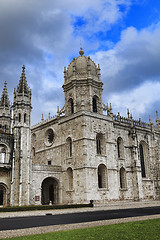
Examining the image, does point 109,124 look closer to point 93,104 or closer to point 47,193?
point 93,104

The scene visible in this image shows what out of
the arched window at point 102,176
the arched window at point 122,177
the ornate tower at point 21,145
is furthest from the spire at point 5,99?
the arched window at point 122,177

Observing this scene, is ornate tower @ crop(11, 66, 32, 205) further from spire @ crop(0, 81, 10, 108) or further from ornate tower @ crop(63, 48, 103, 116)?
spire @ crop(0, 81, 10, 108)

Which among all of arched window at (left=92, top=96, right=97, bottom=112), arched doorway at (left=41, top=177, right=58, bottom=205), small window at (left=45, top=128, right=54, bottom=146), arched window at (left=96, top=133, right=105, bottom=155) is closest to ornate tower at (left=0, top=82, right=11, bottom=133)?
small window at (left=45, top=128, right=54, bottom=146)

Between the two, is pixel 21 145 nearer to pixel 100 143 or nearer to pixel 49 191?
pixel 49 191

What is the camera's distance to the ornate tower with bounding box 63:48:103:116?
4259cm

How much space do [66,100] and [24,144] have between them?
1262 centimetres

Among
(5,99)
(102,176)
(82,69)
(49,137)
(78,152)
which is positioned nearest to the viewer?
(78,152)

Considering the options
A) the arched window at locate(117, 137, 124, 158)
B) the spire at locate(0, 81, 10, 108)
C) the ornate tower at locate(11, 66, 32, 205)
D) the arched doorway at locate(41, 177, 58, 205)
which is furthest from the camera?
the spire at locate(0, 81, 10, 108)

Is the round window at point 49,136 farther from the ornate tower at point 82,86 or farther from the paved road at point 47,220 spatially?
the paved road at point 47,220

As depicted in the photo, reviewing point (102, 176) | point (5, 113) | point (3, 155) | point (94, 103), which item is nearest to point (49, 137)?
point (5, 113)

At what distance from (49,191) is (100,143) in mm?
11969

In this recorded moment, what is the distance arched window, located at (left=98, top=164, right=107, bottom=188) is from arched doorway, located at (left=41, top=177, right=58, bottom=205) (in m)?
7.18

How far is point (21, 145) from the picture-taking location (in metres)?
35.4

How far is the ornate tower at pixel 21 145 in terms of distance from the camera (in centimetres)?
3366
